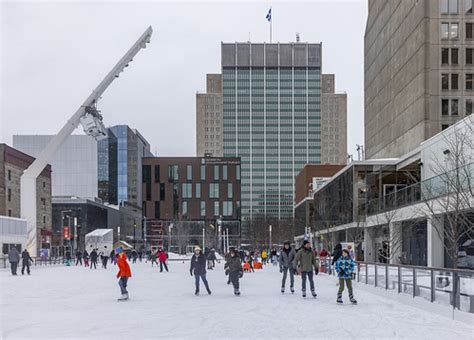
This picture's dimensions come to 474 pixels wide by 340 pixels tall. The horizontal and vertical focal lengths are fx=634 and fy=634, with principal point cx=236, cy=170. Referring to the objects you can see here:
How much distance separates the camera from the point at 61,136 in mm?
50469

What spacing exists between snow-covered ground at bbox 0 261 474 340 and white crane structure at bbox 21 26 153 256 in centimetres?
3132

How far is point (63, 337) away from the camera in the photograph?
10547 millimetres

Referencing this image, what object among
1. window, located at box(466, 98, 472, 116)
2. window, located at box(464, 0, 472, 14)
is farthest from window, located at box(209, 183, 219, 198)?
window, located at box(464, 0, 472, 14)

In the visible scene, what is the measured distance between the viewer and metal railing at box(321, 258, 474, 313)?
491 inches

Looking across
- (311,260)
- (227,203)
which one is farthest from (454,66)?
(227,203)

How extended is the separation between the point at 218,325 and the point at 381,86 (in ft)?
208

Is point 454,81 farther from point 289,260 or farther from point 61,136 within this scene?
point 289,260

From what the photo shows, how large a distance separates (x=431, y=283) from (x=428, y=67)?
149ft

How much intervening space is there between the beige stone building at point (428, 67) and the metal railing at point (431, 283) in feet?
128

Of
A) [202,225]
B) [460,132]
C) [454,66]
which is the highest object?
[454,66]

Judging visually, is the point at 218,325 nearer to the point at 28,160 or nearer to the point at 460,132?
the point at 460,132

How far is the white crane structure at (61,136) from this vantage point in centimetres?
4894

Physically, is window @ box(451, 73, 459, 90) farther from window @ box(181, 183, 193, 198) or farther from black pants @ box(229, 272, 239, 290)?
window @ box(181, 183, 193, 198)

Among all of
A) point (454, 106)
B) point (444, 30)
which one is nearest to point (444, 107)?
point (454, 106)
